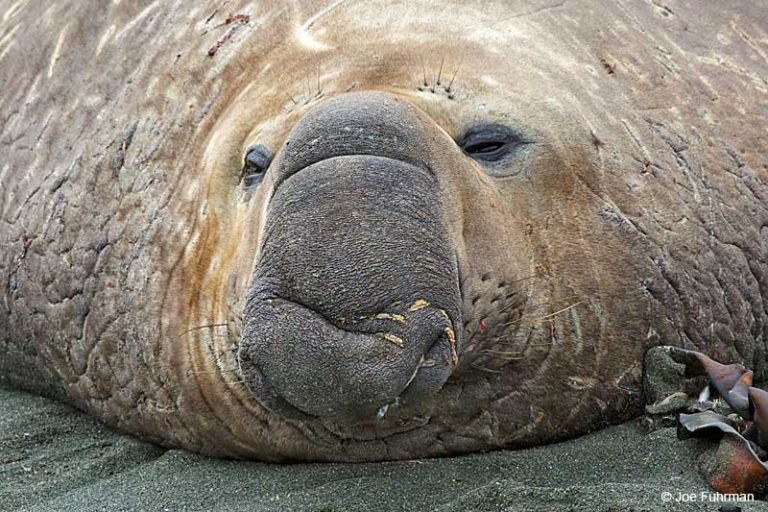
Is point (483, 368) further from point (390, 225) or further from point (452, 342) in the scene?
point (390, 225)

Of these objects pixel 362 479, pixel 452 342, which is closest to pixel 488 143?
pixel 452 342

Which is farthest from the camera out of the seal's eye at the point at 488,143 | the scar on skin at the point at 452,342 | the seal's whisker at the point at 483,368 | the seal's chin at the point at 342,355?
the seal's eye at the point at 488,143

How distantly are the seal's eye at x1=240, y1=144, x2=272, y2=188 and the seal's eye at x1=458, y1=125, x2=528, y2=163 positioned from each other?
22.2 inches

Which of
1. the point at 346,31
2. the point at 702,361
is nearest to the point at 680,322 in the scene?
the point at 702,361

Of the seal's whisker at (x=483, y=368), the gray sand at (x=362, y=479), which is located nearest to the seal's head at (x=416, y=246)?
the seal's whisker at (x=483, y=368)

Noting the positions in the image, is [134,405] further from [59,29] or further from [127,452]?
[59,29]

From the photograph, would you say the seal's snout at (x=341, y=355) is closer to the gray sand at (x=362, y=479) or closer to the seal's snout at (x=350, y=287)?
the seal's snout at (x=350, y=287)

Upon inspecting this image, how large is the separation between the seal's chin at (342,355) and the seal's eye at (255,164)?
0.68 m

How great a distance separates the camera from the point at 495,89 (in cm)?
388

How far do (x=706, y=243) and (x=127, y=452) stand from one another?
1.94 meters

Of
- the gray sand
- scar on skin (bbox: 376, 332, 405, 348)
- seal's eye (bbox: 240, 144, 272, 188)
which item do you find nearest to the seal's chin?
scar on skin (bbox: 376, 332, 405, 348)

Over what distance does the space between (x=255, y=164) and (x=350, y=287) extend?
2.82 ft

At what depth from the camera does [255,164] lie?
152 inches

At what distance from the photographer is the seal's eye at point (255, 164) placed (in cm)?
382
